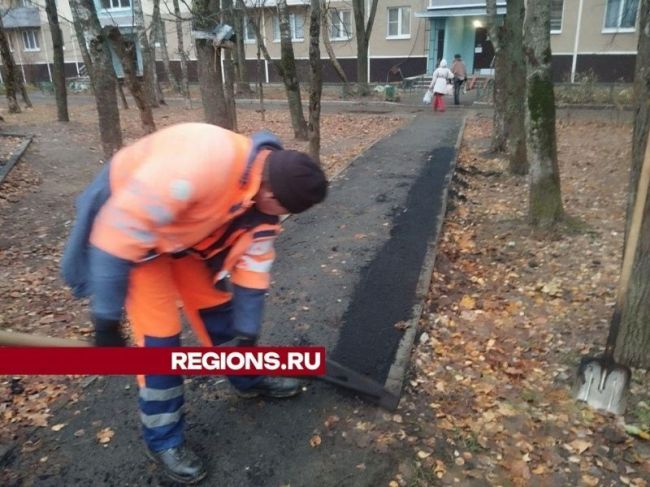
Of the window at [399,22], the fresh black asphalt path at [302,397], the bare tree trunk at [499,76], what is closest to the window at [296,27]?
the window at [399,22]

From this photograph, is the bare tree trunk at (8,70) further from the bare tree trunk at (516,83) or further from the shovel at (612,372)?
the shovel at (612,372)

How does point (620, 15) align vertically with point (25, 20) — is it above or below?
below

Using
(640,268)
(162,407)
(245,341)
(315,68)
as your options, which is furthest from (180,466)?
(315,68)

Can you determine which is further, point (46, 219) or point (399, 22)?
point (399, 22)

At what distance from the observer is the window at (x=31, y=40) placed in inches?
1468

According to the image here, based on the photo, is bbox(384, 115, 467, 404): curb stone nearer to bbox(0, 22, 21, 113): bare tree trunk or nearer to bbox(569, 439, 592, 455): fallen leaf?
bbox(569, 439, 592, 455): fallen leaf

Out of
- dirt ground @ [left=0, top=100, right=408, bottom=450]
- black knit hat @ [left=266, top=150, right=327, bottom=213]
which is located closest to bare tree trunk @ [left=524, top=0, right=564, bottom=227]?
black knit hat @ [left=266, top=150, right=327, bottom=213]

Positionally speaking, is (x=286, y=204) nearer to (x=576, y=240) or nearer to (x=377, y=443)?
(x=377, y=443)

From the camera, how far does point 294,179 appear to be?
2148 mm

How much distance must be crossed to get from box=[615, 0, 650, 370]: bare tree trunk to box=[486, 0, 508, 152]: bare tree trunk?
6013mm

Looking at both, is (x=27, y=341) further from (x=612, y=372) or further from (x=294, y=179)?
(x=612, y=372)

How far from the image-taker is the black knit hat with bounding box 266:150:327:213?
7.08ft

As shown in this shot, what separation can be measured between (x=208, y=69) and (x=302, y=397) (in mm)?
6584

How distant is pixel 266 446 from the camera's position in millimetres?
2770
